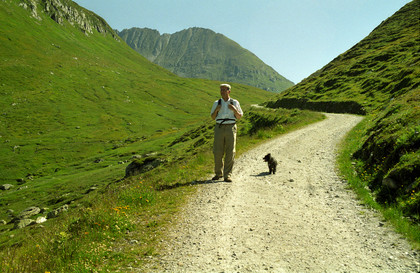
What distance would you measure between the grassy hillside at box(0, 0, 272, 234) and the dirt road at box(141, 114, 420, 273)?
35.9m

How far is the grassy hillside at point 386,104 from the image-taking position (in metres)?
8.38

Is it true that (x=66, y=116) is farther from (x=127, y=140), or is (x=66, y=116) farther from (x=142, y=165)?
(x=142, y=165)

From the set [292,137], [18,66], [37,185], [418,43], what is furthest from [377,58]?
[18,66]

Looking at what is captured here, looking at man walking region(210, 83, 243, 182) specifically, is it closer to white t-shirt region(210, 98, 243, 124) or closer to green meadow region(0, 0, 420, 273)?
white t-shirt region(210, 98, 243, 124)

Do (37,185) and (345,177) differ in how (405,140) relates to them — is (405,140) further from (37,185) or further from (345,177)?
(37,185)

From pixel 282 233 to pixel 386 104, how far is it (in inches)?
1053

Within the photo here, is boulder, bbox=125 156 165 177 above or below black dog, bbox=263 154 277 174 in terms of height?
below

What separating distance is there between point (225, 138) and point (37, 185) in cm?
5617

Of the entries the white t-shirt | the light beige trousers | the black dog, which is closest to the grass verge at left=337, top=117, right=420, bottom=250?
the black dog

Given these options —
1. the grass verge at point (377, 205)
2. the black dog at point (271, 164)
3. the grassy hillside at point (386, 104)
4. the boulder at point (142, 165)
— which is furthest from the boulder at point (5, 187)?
the grass verge at point (377, 205)

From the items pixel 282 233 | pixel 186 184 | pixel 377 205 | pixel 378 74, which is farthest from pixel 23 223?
Answer: pixel 378 74

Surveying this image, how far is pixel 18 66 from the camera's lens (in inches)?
5354

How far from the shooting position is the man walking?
462 inches

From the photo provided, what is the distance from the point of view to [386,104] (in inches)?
1078
